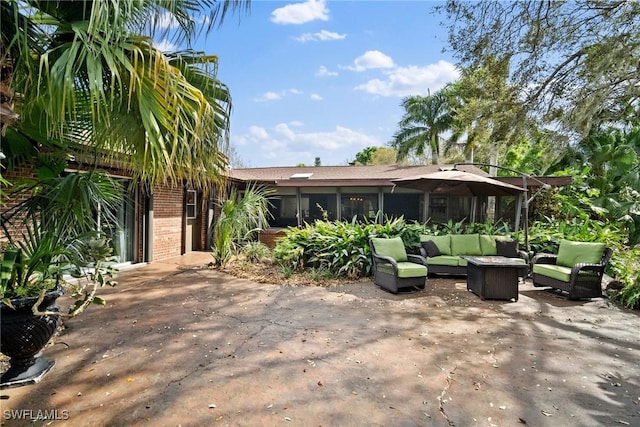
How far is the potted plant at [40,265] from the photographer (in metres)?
2.87

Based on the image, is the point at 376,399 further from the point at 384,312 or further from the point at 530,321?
the point at 530,321

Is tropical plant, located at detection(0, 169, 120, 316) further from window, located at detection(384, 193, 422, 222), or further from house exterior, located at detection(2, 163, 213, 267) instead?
window, located at detection(384, 193, 422, 222)

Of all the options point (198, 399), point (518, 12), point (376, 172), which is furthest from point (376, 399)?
point (376, 172)

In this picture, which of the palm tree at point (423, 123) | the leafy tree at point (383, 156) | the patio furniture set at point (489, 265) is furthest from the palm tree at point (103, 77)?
the leafy tree at point (383, 156)

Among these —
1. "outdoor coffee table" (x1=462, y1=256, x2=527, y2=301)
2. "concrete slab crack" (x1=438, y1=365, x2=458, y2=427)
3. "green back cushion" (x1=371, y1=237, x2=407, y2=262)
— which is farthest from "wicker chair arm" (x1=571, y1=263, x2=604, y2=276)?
"concrete slab crack" (x1=438, y1=365, x2=458, y2=427)

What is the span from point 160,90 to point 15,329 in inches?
88.5

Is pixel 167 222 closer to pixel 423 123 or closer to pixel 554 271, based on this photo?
pixel 554 271

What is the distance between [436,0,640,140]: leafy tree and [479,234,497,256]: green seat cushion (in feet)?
10.8

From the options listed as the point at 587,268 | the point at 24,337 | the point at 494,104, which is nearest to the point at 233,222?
the point at 24,337

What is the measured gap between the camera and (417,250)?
791 centimetres

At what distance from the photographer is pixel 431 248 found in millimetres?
7656

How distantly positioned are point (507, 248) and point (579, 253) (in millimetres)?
1324

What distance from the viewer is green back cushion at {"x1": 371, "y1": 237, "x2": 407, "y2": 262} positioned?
6883mm

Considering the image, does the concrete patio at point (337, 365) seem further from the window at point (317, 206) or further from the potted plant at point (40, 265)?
the window at point (317, 206)
